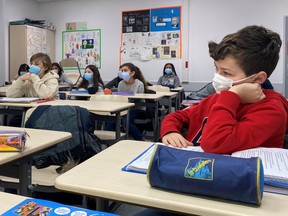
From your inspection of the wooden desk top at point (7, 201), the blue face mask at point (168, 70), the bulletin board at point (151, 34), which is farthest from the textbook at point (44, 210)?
the bulletin board at point (151, 34)

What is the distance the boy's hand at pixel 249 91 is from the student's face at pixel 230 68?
0.05 metres

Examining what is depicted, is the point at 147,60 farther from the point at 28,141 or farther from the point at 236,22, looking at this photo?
the point at 28,141

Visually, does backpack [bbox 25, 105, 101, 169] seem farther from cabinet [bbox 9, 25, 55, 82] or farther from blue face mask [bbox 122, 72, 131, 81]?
cabinet [bbox 9, 25, 55, 82]

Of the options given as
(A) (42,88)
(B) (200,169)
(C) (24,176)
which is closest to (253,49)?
(B) (200,169)

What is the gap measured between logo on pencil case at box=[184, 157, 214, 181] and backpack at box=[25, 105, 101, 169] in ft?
3.52

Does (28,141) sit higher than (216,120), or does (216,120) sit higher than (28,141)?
(216,120)

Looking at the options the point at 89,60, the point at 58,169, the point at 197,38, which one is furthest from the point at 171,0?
the point at 58,169

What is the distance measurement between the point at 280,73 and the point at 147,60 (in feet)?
8.88

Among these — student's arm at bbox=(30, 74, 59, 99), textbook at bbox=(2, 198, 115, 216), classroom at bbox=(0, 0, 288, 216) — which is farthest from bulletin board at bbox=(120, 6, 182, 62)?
textbook at bbox=(2, 198, 115, 216)

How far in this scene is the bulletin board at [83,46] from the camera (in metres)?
7.02

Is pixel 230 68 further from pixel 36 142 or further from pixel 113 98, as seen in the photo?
pixel 113 98

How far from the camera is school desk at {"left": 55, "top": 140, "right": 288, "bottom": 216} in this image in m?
0.62

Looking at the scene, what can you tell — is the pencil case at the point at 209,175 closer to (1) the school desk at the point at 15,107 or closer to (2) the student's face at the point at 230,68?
(2) the student's face at the point at 230,68

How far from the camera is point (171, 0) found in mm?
6297
